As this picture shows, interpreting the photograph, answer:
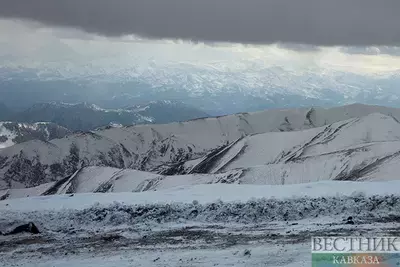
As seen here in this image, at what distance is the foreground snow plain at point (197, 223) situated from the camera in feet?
48.8

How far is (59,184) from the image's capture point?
133375 millimetres

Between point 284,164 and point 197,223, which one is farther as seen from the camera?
point 284,164

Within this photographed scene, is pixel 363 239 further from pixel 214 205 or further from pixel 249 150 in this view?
pixel 249 150

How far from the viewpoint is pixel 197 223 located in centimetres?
2009

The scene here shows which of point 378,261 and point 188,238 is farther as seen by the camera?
Result: point 188,238

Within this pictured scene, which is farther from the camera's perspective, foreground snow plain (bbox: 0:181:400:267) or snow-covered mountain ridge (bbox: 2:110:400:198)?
snow-covered mountain ridge (bbox: 2:110:400:198)

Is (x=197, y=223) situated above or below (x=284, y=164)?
below

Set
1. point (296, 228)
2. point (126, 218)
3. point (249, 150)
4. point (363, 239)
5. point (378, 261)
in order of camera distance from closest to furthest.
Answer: point (378, 261) → point (363, 239) → point (296, 228) → point (126, 218) → point (249, 150)

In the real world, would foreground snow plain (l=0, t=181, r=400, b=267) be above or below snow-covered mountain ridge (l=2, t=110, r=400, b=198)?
below

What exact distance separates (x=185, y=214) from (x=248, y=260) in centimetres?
748

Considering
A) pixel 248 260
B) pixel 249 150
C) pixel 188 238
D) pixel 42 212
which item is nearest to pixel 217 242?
pixel 188 238

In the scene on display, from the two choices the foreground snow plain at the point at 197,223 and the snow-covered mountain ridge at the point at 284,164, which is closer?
the foreground snow plain at the point at 197,223

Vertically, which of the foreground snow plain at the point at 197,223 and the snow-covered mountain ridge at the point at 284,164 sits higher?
the snow-covered mountain ridge at the point at 284,164

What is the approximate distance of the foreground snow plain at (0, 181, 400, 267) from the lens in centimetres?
1486
